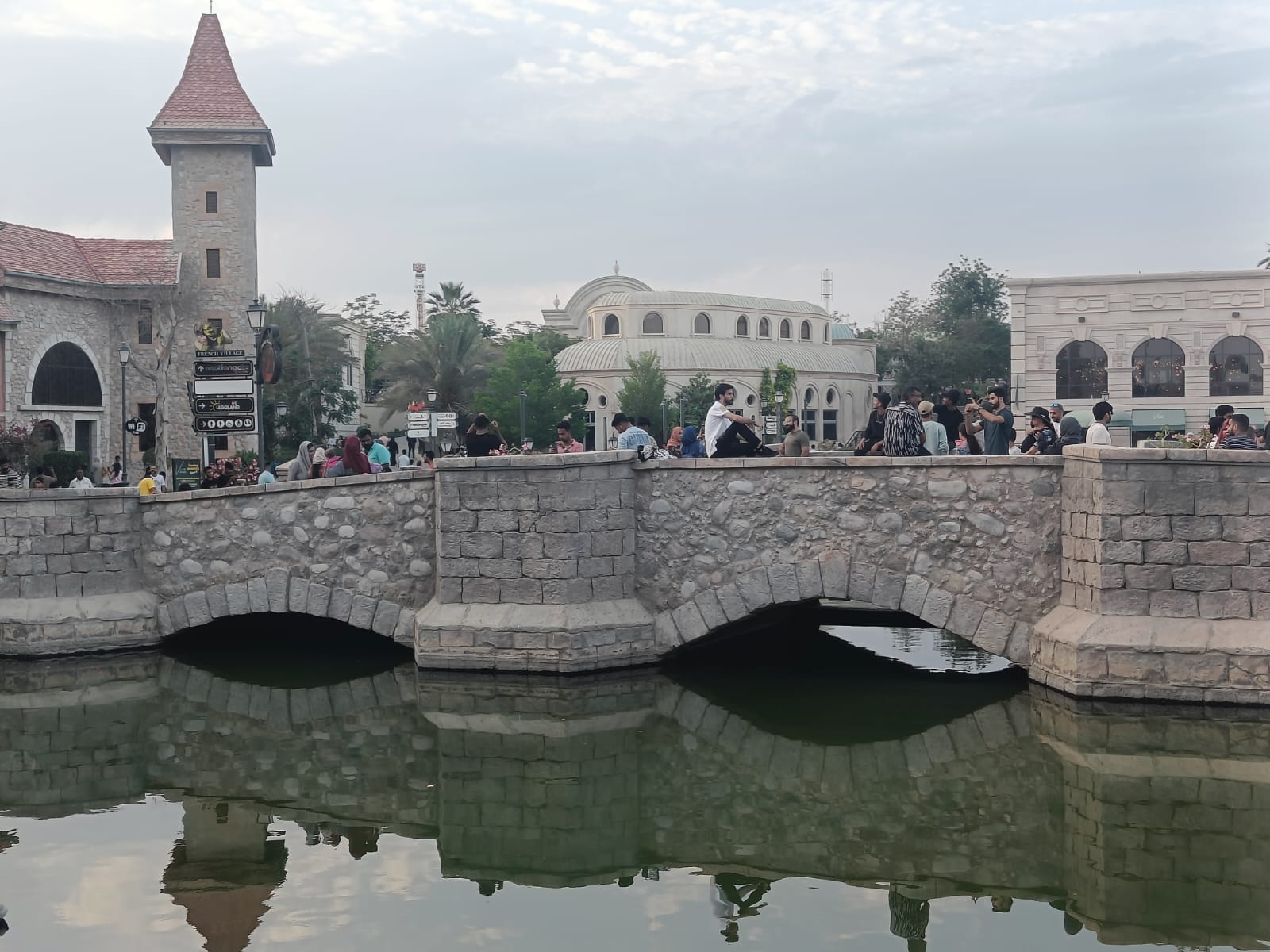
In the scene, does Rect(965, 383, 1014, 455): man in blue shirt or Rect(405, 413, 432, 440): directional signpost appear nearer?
Rect(965, 383, 1014, 455): man in blue shirt

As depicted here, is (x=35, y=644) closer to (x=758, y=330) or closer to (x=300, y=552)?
(x=300, y=552)

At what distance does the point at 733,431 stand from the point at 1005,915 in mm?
6894

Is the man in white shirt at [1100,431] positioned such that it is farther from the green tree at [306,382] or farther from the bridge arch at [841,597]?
the green tree at [306,382]

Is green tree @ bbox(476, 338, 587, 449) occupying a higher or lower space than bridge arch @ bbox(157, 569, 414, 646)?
higher

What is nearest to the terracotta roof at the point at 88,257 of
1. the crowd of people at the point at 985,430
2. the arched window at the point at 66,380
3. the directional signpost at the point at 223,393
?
the arched window at the point at 66,380

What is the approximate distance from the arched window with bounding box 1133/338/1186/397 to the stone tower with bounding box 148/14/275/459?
32134mm

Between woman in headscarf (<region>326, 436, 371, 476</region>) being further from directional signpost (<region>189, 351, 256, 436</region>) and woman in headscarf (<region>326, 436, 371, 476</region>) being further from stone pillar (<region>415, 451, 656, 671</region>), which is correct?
stone pillar (<region>415, 451, 656, 671</region>)

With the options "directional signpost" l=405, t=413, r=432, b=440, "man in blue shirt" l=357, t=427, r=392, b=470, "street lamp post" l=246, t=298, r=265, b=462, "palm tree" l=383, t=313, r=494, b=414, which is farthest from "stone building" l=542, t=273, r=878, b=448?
"man in blue shirt" l=357, t=427, r=392, b=470

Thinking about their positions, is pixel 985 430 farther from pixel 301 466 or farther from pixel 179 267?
pixel 179 267

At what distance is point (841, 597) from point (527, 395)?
161 feet

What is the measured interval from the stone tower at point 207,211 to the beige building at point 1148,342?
1088 inches

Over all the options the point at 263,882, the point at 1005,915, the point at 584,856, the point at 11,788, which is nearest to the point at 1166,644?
the point at 1005,915

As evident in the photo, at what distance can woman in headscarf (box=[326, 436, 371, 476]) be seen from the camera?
1445 centimetres

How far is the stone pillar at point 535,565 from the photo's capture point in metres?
12.4
